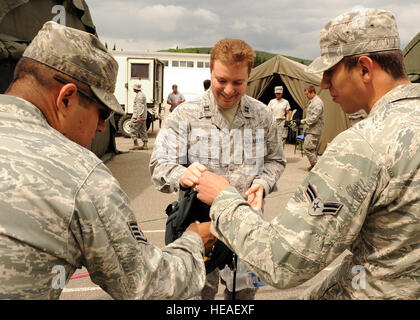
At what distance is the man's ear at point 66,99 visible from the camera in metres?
1.27

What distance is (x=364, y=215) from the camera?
1219mm

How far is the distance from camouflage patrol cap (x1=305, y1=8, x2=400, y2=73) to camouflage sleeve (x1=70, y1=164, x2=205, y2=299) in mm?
960

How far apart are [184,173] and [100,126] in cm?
60

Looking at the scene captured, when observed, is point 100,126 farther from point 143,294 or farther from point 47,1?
point 47,1

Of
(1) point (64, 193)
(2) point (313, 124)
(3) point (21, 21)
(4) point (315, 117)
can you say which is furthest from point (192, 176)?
(2) point (313, 124)

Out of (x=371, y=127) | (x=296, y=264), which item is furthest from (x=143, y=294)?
(x=371, y=127)

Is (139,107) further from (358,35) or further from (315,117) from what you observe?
(358,35)

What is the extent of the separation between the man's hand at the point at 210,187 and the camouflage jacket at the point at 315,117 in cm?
783

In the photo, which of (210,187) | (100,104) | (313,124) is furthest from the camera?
(313,124)

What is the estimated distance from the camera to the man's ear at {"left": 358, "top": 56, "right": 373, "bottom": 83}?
1385 millimetres

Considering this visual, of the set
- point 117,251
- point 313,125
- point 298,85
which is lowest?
point 313,125

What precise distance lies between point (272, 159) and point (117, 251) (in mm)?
→ 1540

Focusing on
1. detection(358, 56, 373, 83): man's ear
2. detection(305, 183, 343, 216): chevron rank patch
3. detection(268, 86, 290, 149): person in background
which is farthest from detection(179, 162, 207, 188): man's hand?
detection(268, 86, 290, 149): person in background

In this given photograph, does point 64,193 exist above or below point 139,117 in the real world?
above
